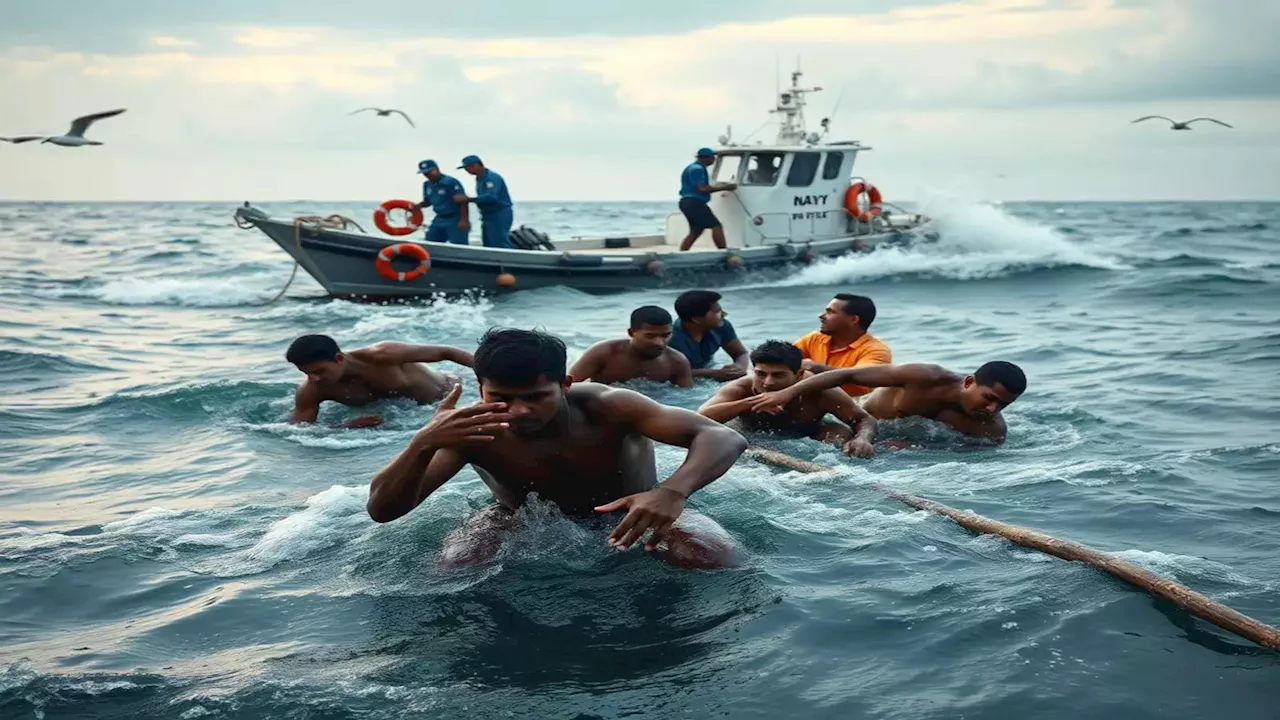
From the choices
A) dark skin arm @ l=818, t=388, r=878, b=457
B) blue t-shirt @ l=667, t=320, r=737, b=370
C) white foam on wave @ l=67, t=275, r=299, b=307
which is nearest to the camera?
dark skin arm @ l=818, t=388, r=878, b=457

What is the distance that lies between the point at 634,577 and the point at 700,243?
17285mm

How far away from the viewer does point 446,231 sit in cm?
1875

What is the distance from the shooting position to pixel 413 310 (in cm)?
1706

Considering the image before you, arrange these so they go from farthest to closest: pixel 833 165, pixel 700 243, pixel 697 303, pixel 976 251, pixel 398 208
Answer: pixel 976 251, pixel 700 243, pixel 833 165, pixel 398 208, pixel 697 303

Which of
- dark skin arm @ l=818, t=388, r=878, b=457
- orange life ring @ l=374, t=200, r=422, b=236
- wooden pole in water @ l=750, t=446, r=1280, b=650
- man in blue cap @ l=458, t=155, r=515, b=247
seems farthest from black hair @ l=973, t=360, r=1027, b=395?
orange life ring @ l=374, t=200, r=422, b=236

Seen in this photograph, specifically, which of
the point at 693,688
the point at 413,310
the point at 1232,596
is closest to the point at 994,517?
the point at 1232,596

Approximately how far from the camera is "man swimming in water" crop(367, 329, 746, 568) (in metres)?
4.39

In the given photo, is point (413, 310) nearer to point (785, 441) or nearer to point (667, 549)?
point (785, 441)

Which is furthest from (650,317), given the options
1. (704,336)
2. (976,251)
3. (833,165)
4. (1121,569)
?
(976,251)

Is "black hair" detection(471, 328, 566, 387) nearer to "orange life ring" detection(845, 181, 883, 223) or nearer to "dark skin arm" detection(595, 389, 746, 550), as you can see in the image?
"dark skin arm" detection(595, 389, 746, 550)

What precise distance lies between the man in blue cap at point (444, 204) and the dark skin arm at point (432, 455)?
1372 cm

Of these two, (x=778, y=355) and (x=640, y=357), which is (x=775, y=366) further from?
(x=640, y=357)

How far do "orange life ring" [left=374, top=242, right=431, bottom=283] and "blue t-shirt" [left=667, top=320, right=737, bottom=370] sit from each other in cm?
775

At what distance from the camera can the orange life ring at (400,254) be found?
17.7m
